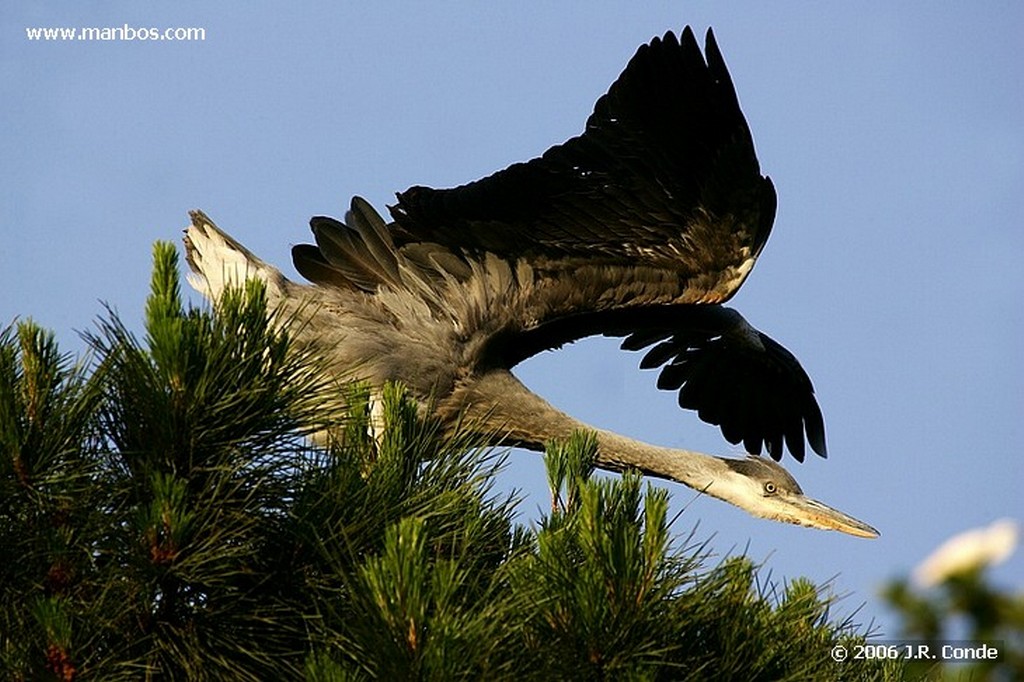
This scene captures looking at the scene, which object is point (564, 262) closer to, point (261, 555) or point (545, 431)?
point (545, 431)

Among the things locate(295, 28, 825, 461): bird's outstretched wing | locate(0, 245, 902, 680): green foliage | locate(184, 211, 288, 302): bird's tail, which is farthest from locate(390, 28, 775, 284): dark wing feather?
locate(0, 245, 902, 680): green foliage

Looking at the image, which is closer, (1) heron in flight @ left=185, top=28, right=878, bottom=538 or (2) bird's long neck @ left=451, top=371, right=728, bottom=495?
(1) heron in flight @ left=185, top=28, right=878, bottom=538

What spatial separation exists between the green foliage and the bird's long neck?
8.40ft

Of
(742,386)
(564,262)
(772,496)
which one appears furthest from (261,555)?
(742,386)

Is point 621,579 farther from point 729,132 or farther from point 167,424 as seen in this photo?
point 729,132

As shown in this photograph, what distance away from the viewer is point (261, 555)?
127 inches

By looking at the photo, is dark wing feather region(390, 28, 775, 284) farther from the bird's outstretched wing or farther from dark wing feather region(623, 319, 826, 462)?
dark wing feather region(623, 319, 826, 462)

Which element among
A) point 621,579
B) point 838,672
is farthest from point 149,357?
point 838,672

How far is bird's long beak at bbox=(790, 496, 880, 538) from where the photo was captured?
6250 millimetres

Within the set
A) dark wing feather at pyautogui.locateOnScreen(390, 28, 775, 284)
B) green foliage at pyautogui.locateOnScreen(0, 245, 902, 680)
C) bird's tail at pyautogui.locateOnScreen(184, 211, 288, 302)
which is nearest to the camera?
green foliage at pyautogui.locateOnScreen(0, 245, 902, 680)

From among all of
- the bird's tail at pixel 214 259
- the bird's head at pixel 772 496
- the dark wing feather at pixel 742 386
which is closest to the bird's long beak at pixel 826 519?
the bird's head at pixel 772 496

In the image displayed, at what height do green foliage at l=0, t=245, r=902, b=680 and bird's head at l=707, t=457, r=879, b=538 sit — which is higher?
bird's head at l=707, t=457, r=879, b=538

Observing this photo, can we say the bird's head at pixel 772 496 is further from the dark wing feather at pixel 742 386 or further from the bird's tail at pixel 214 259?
the bird's tail at pixel 214 259

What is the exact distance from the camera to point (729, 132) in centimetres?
576
